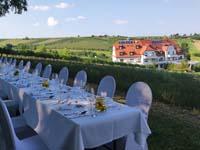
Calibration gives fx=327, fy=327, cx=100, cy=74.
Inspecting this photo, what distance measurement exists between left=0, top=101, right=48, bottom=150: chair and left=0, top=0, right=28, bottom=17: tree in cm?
1472

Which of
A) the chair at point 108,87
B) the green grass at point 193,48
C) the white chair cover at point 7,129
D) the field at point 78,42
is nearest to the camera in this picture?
the white chair cover at point 7,129

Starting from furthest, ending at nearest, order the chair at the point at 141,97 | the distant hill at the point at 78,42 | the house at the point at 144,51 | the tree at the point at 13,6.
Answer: the distant hill at the point at 78,42
the house at the point at 144,51
the tree at the point at 13,6
the chair at the point at 141,97

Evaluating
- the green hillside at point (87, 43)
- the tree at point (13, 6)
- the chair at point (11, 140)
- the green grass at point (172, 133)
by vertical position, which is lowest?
the green grass at point (172, 133)

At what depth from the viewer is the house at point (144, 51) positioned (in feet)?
135

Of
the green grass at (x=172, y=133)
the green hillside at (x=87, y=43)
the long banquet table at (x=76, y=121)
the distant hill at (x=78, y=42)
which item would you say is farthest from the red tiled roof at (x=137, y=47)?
the long banquet table at (x=76, y=121)

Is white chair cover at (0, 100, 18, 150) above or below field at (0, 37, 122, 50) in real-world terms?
below

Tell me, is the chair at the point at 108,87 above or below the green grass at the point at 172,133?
above

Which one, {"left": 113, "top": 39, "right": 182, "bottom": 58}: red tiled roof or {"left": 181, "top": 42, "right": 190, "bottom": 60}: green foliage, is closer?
{"left": 181, "top": 42, "right": 190, "bottom": 60}: green foliage

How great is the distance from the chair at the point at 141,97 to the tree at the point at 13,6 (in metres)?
14.2

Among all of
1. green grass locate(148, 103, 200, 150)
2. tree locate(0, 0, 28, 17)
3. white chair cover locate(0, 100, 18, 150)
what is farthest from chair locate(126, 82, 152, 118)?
tree locate(0, 0, 28, 17)

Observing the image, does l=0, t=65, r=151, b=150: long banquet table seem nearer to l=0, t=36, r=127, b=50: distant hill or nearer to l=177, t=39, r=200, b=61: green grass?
l=177, t=39, r=200, b=61: green grass

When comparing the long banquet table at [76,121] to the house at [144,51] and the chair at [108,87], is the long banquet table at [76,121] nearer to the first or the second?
the chair at [108,87]

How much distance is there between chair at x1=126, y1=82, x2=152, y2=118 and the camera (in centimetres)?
409

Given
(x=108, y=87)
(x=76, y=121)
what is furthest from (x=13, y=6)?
(x=76, y=121)
